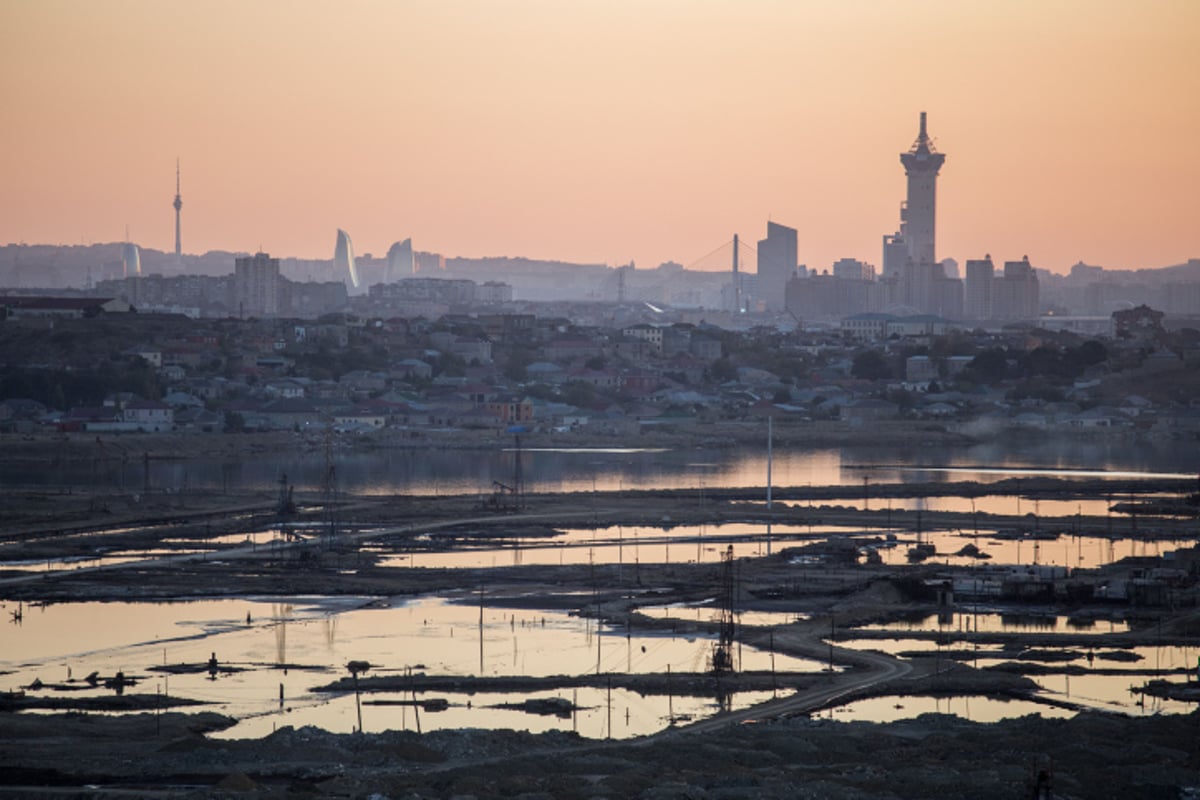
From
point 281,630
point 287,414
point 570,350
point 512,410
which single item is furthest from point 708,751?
point 570,350

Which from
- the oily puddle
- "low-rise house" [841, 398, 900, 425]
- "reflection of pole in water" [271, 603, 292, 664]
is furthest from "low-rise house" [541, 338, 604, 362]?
the oily puddle

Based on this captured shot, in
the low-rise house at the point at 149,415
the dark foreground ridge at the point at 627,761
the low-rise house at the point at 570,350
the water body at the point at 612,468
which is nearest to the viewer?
the dark foreground ridge at the point at 627,761

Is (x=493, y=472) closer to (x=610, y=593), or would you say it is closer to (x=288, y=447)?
(x=288, y=447)

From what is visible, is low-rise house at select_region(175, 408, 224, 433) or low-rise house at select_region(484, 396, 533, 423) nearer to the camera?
low-rise house at select_region(175, 408, 224, 433)

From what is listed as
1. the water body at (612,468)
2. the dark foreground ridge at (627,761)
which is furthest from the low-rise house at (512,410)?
the dark foreground ridge at (627,761)

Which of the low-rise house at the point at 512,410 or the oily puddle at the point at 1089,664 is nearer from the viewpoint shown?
the oily puddle at the point at 1089,664

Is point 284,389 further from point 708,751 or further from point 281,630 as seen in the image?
point 708,751

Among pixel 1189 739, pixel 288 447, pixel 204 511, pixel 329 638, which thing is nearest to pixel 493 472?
pixel 288 447

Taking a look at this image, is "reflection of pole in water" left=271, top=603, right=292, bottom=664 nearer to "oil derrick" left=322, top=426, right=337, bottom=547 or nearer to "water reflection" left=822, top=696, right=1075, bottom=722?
"oil derrick" left=322, top=426, right=337, bottom=547

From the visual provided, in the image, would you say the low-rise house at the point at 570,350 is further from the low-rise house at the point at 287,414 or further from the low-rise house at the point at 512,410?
the low-rise house at the point at 287,414
